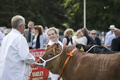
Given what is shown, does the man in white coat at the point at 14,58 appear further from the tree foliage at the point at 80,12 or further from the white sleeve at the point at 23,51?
the tree foliage at the point at 80,12

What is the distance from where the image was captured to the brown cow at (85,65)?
3.26m

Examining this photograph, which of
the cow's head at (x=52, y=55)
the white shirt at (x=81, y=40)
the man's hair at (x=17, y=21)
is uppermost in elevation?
the man's hair at (x=17, y=21)

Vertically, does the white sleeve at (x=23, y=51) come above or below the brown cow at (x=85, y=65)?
above

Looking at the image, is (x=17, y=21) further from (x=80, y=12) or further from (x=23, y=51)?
(x=80, y=12)

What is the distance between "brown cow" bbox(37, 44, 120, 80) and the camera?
3258mm

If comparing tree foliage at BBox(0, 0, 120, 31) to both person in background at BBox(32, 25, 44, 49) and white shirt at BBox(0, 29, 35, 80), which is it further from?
white shirt at BBox(0, 29, 35, 80)

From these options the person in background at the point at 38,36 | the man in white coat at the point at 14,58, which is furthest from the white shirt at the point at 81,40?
the man in white coat at the point at 14,58

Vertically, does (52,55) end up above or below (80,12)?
below

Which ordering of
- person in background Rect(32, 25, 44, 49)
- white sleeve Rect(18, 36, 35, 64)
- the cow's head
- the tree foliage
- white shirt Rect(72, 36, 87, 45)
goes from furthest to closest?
1. the tree foliage
2. person in background Rect(32, 25, 44, 49)
3. white shirt Rect(72, 36, 87, 45)
4. the cow's head
5. white sleeve Rect(18, 36, 35, 64)

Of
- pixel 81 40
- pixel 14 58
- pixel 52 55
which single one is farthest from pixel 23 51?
pixel 81 40

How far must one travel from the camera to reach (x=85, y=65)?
3.46 meters

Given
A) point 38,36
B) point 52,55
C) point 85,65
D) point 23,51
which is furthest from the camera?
point 38,36

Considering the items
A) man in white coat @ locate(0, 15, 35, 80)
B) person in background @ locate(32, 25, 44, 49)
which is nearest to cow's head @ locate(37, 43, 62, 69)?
man in white coat @ locate(0, 15, 35, 80)

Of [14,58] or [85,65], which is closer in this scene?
[85,65]
